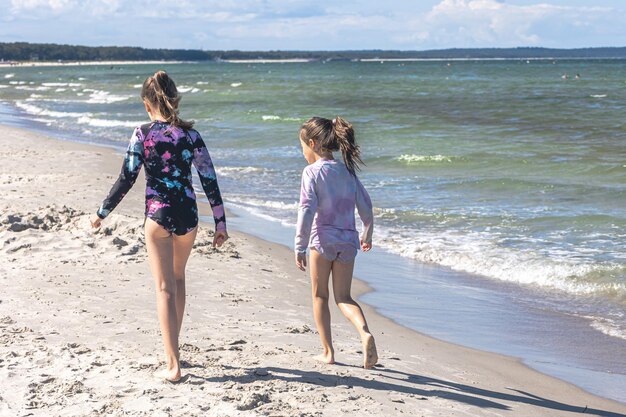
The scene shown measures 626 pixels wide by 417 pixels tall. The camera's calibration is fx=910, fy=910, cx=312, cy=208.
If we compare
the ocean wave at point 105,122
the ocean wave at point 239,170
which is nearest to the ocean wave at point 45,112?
the ocean wave at point 105,122

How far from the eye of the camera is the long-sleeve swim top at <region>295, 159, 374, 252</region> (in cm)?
510

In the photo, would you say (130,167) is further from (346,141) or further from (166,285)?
(346,141)

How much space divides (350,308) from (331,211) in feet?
1.89

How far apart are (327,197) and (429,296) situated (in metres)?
3.00

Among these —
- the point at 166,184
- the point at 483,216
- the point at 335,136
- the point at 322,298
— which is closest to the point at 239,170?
the point at 483,216

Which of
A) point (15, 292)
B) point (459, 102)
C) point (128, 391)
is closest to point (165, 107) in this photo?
point (128, 391)

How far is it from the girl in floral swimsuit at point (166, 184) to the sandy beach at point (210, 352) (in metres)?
0.40

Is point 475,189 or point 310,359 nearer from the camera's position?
point 310,359

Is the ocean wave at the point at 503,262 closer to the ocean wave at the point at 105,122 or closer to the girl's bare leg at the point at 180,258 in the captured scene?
the girl's bare leg at the point at 180,258

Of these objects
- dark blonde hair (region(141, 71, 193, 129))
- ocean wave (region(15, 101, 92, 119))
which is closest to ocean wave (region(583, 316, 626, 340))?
dark blonde hair (region(141, 71, 193, 129))

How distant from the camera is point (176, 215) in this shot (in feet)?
15.6

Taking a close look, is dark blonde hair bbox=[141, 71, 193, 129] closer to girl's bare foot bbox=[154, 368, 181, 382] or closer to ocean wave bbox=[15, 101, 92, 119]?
girl's bare foot bbox=[154, 368, 181, 382]

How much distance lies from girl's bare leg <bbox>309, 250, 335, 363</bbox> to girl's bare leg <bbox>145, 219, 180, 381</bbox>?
85 centimetres

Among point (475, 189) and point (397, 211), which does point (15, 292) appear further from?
point (475, 189)
